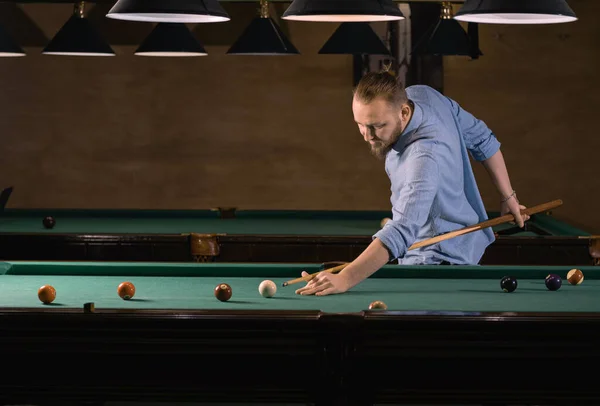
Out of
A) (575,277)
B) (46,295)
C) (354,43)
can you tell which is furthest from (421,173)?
(354,43)

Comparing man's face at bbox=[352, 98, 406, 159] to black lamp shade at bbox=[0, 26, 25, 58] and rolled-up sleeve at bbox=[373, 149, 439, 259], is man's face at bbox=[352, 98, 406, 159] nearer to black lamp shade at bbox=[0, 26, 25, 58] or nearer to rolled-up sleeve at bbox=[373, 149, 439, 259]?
rolled-up sleeve at bbox=[373, 149, 439, 259]

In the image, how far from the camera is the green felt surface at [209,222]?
5762 millimetres

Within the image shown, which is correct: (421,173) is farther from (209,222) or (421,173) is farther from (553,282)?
(209,222)

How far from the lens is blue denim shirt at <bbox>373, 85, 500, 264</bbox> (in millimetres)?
3523

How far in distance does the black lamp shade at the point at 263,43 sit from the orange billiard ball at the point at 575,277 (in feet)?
8.44

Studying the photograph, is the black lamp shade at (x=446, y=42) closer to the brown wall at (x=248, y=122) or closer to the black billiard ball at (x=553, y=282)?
the brown wall at (x=248, y=122)

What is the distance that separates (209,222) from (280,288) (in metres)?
2.76

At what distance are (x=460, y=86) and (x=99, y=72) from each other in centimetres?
287

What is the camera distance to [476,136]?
432cm

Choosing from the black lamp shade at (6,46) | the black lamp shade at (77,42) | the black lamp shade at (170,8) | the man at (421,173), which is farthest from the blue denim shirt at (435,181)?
the black lamp shade at (6,46)

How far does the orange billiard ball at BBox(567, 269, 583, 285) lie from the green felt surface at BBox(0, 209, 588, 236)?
170cm

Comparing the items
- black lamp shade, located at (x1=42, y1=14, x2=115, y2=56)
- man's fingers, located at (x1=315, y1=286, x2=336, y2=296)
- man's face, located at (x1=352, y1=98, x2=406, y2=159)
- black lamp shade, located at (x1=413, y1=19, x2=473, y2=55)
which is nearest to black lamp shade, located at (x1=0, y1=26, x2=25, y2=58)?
black lamp shade, located at (x1=42, y1=14, x2=115, y2=56)

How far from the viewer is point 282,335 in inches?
118

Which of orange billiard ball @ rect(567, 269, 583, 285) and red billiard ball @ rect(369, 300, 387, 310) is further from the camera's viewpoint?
orange billiard ball @ rect(567, 269, 583, 285)
